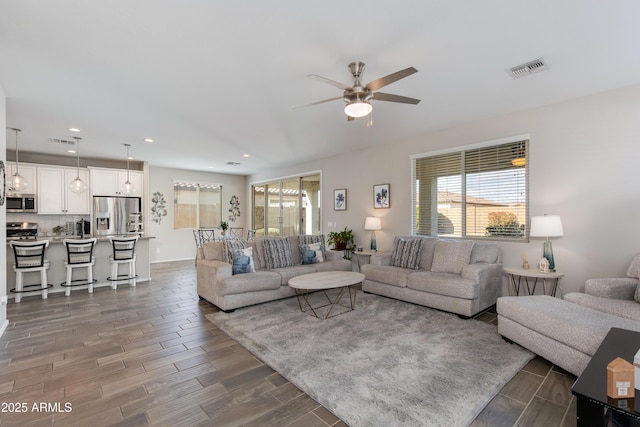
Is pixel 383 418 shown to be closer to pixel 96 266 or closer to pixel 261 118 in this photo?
pixel 261 118

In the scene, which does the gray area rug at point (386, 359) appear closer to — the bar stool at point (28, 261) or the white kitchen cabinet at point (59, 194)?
the bar stool at point (28, 261)

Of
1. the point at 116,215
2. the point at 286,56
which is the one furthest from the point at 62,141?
the point at 286,56

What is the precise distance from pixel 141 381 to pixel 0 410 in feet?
2.68

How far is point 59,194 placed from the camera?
6.74 metres

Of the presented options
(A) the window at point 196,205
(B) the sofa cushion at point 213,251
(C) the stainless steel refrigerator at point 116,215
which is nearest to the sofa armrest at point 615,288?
(B) the sofa cushion at point 213,251

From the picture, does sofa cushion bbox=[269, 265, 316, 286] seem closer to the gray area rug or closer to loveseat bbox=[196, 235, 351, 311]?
loveseat bbox=[196, 235, 351, 311]

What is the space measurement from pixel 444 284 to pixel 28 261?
20.1 ft

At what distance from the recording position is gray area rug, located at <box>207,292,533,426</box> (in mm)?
1999

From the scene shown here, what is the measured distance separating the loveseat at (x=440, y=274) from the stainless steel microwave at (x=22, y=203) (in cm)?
717

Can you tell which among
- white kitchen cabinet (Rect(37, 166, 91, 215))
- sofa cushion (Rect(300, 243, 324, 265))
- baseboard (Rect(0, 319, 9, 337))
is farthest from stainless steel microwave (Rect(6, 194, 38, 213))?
sofa cushion (Rect(300, 243, 324, 265))

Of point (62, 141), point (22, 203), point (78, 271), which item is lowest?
point (78, 271)

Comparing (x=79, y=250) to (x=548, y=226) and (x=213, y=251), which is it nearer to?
(x=213, y=251)

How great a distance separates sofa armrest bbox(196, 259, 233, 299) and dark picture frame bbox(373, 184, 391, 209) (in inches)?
124

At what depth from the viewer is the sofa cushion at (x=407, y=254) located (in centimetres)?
463
